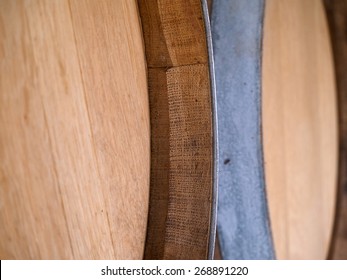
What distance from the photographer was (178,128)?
103 cm

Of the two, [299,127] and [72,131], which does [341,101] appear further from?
[72,131]

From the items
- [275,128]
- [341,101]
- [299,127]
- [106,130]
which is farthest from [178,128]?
[341,101]

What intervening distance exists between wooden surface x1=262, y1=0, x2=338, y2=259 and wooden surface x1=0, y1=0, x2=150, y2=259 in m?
0.51

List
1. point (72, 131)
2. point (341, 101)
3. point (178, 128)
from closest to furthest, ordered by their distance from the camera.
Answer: point (72, 131)
point (178, 128)
point (341, 101)

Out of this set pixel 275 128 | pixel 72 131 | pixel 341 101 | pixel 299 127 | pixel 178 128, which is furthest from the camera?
pixel 341 101

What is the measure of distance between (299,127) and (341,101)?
0.48 m

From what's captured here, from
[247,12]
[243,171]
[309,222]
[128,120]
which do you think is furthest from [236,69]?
[309,222]

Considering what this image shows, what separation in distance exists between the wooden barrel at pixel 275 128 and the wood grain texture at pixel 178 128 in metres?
0.24

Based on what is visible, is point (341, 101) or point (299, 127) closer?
point (299, 127)

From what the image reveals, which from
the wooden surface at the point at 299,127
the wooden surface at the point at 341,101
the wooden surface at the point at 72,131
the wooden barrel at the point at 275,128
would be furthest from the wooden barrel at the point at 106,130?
the wooden surface at the point at 341,101

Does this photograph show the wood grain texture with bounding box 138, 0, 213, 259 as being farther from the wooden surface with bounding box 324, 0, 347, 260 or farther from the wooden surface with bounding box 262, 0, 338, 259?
the wooden surface with bounding box 324, 0, 347, 260

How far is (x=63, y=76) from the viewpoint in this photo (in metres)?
0.87

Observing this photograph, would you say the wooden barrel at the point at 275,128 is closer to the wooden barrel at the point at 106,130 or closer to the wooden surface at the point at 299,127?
the wooden surface at the point at 299,127

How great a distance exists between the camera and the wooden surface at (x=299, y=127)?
1450 mm
